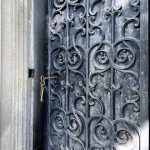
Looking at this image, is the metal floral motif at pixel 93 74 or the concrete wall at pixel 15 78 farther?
the concrete wall at pixel 15 78

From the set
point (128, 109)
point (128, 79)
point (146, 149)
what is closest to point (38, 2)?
point (128, 79)

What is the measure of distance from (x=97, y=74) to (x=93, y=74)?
3 centimetres

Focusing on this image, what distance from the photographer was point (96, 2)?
6.03 ft

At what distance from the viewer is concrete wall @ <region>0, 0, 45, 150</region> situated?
5.98ft

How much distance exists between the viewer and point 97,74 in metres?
1.82

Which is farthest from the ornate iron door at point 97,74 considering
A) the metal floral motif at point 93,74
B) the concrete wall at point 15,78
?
the concrete wall at point 15,78

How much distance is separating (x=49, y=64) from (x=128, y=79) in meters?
0.67

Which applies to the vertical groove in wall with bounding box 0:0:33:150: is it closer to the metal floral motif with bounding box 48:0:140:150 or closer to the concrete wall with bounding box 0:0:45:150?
the concrete wall with bounding box 0:0:45:150

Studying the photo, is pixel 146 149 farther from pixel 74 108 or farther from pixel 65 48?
pixel 65 48

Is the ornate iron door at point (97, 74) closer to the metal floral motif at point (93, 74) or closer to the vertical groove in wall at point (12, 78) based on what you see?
the metal floral motif at point (93, 74)

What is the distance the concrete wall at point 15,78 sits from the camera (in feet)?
5.98

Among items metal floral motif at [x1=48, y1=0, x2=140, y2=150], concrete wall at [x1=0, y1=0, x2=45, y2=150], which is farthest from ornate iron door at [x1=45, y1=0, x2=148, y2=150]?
concrete wall at [x1=0, y1=0, x2=45, y2=150]

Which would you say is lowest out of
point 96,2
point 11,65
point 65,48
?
point 11,65

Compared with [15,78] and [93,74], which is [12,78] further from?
[93,74]
